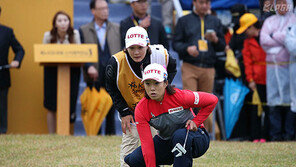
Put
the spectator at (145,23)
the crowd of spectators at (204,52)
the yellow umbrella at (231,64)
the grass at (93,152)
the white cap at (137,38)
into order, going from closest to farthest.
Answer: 1. the white cap at (137,38)
2. the grass at (93,152)
3. the spectator at (145,23)
4. the crowd of spectators at (204,52)
5. the yellow umbrella at (231,64)

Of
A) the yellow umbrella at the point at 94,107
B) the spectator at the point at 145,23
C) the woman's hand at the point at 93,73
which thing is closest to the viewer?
the spectator at the point at 145,23

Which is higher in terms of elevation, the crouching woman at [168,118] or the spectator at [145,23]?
the spectator at [145,23]

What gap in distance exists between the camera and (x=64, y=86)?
9367 mm

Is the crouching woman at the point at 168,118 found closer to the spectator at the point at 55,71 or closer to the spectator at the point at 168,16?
the spectator at the point at 55,71

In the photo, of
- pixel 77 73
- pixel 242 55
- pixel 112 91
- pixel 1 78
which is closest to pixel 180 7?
pixel 242 55

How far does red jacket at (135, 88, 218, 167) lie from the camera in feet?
18.1

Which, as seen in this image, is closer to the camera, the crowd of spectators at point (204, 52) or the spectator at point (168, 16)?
the crowd of spectators at point (204, 52)

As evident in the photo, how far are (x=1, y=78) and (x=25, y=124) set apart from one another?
5.13 feet

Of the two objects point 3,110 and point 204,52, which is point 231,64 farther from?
point 3,110

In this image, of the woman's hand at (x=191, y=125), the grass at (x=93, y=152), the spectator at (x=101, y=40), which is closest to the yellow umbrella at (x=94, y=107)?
the spectator at (x=101, y=40)

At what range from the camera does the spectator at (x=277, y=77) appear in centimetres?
904

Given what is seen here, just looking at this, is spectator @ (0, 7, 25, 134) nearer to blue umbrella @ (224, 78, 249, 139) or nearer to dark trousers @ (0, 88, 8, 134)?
dark trousers @ (0, 88, 8, 134)

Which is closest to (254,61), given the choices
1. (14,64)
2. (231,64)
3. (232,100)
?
(231,64)

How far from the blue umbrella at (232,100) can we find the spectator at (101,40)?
1984 millimetres
